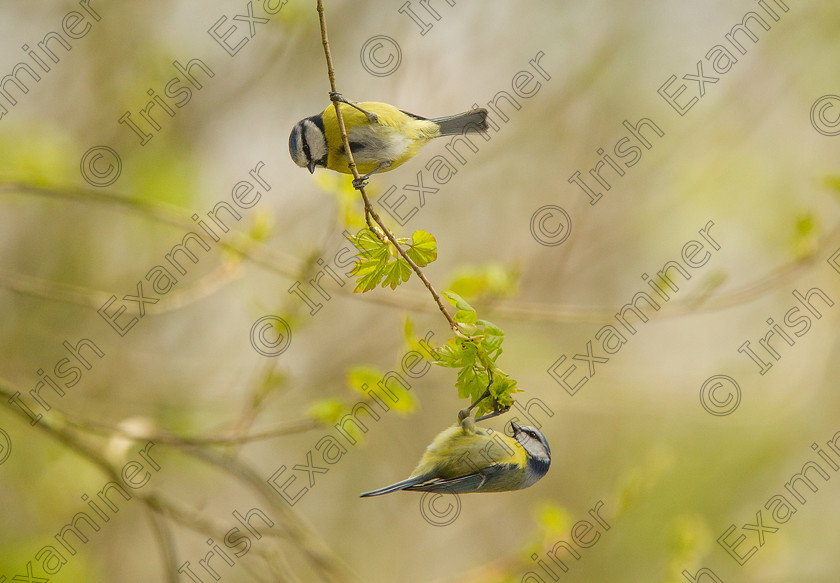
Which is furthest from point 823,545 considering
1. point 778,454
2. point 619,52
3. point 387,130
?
point 387,130

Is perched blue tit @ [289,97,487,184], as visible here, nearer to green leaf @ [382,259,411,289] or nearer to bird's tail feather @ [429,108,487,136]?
bird's tail feather @ [429,108,487,136]

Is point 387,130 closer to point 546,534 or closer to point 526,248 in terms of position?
point 546,534

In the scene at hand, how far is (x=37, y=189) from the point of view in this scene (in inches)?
90.4

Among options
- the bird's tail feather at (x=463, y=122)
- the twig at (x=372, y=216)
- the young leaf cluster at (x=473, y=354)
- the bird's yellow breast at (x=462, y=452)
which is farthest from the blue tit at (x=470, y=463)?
the bird's tail feather at (x=463, y=122)

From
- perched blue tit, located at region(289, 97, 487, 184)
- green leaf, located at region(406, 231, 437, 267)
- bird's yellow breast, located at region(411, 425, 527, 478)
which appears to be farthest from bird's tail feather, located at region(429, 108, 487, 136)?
bird's yellow breast, located at region(411, 425, 527, 478)

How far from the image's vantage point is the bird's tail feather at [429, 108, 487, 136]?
2020mm

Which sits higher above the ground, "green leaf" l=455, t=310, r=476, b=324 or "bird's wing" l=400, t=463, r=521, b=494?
"green leaf" l=455, t=310, r=476, b=324

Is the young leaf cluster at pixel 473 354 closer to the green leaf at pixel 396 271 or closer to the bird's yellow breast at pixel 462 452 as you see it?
the green leaf at pixel 396 271

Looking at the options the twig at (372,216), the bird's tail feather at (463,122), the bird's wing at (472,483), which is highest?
the bird's tail feather at (463,122)

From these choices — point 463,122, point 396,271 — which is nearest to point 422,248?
point 396,271

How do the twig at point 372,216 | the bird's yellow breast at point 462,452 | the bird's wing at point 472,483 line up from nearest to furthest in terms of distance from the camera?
the twig at point 372,216, the bird's wing at point 472,483, the bird's yellow breast at point 462,452

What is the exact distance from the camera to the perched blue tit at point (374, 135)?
2029 mm

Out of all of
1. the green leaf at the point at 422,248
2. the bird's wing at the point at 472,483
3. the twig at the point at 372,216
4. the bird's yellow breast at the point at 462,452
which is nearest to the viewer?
the twig at the point at 372,216

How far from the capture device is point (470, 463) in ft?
6.74
